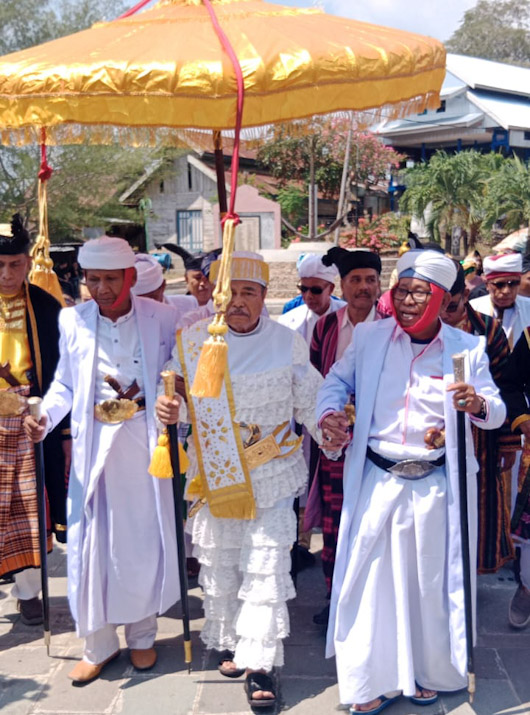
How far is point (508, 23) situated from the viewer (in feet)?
195

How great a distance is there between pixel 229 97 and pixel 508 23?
65.2 meters

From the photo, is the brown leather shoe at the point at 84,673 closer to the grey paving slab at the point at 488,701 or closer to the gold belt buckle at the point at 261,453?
the gold belt buckle at the point at 261,453

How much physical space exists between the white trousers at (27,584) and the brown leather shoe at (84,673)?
2.35 feet

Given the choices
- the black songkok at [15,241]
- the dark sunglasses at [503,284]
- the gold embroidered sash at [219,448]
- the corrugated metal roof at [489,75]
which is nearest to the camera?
the gold embroidered sash at [219,448]

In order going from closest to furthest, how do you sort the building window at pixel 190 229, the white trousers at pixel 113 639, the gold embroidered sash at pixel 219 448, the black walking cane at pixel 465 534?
the black walking cane at pixel 465 534 < the gold embroidered sash at pixel 219 448 < the white trousers at pixel 113 639 < the building window at pixel 190 229

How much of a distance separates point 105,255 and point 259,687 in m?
2.17

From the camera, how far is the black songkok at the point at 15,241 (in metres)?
3.99

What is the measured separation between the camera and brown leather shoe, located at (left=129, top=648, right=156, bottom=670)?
12.4 ft

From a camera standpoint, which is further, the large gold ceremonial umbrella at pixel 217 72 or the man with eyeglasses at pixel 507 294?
the man with eyeglasses at pixel 507 294

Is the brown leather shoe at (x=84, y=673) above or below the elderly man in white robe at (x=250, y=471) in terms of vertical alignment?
below

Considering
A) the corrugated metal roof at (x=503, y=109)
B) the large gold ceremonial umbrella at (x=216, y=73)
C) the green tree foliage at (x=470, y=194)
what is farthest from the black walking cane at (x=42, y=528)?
the corrugated metal roof at (x=503, y=109)

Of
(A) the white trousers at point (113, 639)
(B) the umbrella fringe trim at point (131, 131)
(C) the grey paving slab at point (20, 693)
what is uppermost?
(B) the umbrella fringe trim at point (131, 131)

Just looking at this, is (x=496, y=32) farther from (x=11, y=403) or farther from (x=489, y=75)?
(x=11, y=403)

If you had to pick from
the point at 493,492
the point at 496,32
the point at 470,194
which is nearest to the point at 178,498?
the point at 493,492
